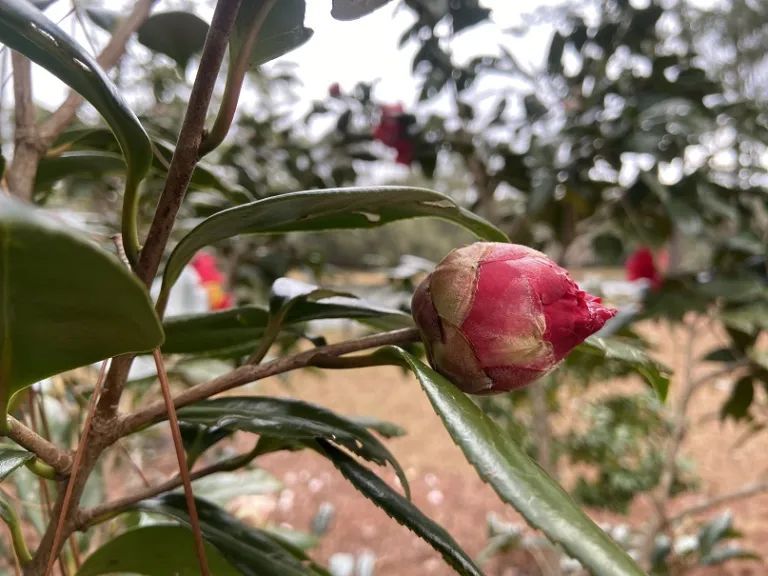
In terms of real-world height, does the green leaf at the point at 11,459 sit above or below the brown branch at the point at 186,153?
below

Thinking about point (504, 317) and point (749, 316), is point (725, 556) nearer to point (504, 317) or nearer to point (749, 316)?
point (749, 316)

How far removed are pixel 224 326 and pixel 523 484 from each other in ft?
0.86

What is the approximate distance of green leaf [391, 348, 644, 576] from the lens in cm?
18

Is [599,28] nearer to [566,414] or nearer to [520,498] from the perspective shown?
[520,498]

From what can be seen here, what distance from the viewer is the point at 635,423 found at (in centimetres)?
202

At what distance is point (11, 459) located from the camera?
25 centimetres

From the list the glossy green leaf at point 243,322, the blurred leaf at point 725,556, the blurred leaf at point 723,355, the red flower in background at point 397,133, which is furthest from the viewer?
the blurred leaf at point 725,556

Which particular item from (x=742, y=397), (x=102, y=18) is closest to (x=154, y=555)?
(x=102, y=18)

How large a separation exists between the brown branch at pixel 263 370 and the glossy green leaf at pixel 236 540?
71 millimetres

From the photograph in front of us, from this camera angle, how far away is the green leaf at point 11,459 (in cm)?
24

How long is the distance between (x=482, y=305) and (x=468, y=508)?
1894mm

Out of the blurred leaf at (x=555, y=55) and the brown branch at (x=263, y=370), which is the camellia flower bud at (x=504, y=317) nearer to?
the brown branch at (x=263, y=370)

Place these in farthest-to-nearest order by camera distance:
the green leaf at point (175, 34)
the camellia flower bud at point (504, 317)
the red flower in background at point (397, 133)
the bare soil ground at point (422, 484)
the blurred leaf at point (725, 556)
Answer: the bare soil ground at point (422, 484) → the blurred leaf at point (725, 556) → the red flower in background at point (397, 133) → the green leaf at point (175, 34) → the camellia flower bud at point (504, 317)

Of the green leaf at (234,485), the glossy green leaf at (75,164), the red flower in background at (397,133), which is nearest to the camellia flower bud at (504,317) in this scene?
the glossy green leaf at (75,164)
